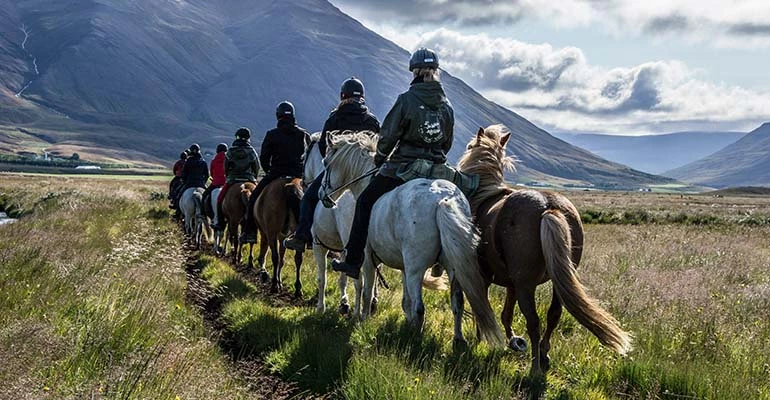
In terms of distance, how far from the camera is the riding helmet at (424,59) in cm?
802

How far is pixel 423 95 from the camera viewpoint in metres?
7.97

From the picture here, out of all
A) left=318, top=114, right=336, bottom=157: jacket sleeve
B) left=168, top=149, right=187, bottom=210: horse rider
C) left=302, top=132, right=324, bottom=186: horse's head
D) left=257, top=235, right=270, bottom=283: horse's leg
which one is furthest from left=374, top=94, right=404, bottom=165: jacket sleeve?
left=168, top=149, right=187, bottom=210: horse rider

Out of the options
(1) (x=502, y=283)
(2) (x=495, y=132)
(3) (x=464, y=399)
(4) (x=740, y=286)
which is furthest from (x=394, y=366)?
(4) (x=740, y=286)

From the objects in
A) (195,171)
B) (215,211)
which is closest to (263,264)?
(215,211)

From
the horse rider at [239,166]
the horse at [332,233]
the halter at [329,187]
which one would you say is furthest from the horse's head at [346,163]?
the horse rider at [239,166]

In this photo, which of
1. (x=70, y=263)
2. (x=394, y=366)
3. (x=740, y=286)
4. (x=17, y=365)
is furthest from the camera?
(x=740, y=286)

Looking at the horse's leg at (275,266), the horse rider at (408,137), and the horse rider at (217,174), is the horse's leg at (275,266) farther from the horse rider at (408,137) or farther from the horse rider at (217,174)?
the horse rider at (217,174)

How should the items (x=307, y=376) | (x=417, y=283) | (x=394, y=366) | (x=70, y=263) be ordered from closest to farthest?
(x=394, y=366) → (x=307, y=376) → (x=417, y=283) → (x=70, y=263)

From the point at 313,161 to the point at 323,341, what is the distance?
4.85 m

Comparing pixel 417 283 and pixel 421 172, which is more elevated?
pixel 421 172

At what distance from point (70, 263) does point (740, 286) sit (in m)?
12.0

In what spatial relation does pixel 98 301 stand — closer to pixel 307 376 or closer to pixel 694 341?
pixel 307 376

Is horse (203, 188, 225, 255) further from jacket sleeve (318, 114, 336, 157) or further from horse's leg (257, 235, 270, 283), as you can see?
jacket sleeve (318, 114, 336, 157)

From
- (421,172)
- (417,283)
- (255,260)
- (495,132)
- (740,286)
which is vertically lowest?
(255,260)
